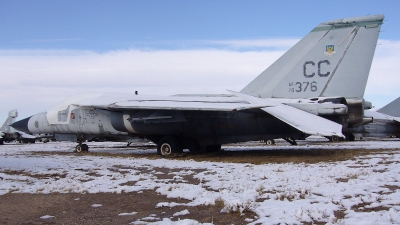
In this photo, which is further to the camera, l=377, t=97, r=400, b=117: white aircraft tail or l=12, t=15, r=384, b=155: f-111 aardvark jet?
l=377, t=97, r=400, b=117: white aircraft tail

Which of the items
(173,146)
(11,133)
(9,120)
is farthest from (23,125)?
(9,120)

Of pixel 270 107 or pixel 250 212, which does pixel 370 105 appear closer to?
pixel 270 107

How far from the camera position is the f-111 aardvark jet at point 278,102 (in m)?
12.9

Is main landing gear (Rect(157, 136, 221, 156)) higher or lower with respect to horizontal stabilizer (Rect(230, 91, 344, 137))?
lower

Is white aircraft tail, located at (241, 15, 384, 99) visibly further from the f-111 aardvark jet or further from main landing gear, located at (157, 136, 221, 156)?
main landing gear, located at (157, 136, 221, 156)

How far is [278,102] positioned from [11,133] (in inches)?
1258

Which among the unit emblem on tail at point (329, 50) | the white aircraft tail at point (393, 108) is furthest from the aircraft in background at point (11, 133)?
the white aircraft tail at point (393, 108)

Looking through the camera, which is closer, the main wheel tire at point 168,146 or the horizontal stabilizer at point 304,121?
the horizontal stabilizer at point 304,121

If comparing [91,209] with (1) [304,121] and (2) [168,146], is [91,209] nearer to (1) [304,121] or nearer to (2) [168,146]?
(1) [304,121]

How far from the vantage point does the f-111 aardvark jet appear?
12891 millimetres

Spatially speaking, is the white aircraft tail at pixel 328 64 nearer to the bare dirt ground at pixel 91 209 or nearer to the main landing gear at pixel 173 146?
the main landing gear at pixel 173 146

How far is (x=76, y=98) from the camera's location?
54.7 feet

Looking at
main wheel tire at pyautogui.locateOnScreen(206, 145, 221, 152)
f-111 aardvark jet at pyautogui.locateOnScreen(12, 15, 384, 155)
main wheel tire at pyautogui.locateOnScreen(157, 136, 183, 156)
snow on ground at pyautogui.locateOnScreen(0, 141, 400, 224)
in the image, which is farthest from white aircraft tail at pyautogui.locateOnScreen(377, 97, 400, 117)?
snow on ground at pyautogui.locateOnScreen(0, 141, 400, 224)

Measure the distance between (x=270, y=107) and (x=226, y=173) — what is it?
14.7 ft
